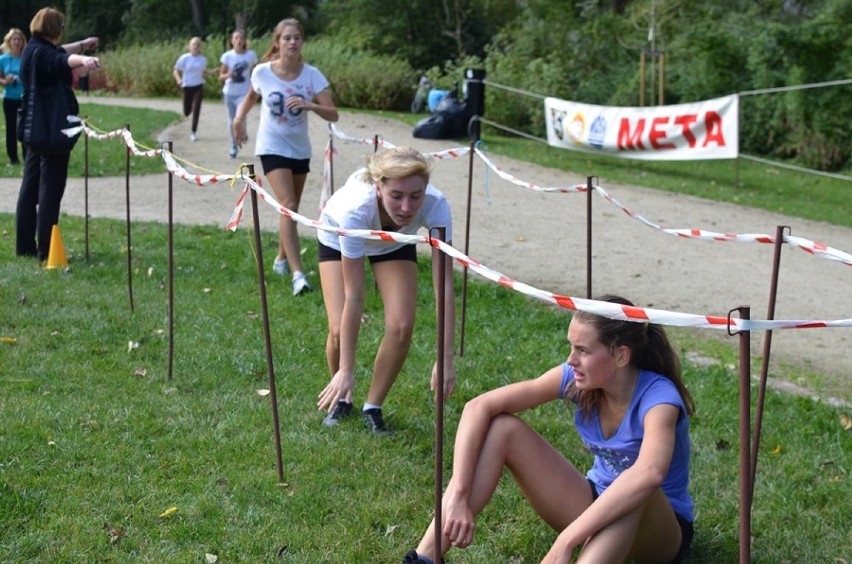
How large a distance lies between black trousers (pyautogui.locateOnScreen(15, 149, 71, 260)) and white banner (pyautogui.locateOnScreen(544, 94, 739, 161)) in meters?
8.16

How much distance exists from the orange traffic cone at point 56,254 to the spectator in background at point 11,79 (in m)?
5.65

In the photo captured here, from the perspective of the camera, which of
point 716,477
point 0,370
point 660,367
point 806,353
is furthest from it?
point 806,353

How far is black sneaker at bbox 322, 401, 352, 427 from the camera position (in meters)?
5.03

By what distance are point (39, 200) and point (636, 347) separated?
615 cm

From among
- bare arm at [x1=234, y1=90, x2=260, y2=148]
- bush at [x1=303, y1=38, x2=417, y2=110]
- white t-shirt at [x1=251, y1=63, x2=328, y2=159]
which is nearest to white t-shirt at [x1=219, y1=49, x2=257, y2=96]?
bare arm at [x1=234, y1=90, x2=260, y2=148]

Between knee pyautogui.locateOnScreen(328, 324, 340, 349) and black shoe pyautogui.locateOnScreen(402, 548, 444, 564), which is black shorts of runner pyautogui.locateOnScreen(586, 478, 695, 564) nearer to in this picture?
black shoe pyautogui.locateOnScreen(402, 548, 444, 564)

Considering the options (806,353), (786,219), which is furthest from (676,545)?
(786,219)

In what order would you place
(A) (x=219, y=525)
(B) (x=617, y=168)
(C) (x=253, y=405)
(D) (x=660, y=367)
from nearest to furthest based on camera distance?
(D) (x=660, y=367) → (A) (x=219, y=525) → (C) (x=253, y=405) → (B) (x=617, y=168)

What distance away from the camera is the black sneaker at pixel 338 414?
198 inches

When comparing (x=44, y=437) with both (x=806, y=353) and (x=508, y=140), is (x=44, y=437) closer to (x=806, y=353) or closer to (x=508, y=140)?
(x=806, y=353)

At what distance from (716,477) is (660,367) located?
4.45 feet

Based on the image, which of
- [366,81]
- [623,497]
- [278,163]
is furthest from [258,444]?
[366,81]

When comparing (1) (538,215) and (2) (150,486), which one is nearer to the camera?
(2) (150,486)

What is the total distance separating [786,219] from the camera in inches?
489
